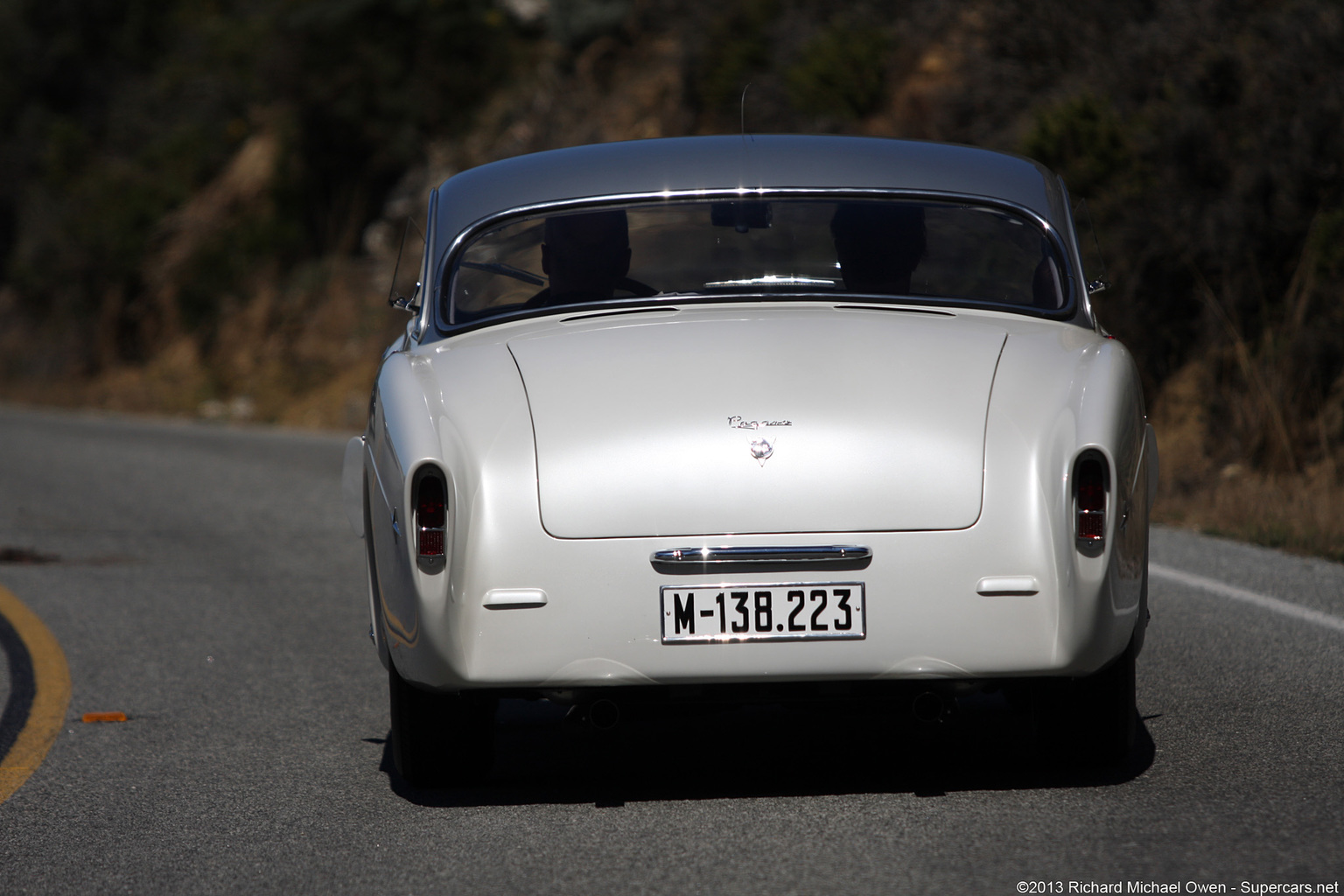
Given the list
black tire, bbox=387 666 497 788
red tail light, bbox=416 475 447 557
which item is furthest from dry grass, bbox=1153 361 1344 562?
red tail light, bbox=416 475 447 557

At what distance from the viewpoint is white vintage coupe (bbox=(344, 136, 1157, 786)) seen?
3998mm

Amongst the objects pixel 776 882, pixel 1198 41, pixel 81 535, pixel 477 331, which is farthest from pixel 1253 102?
pixel 776 882

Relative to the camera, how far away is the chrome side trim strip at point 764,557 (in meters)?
3.98

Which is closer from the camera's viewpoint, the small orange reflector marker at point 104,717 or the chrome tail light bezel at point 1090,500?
the chrome tail light bezel at point 1090,500

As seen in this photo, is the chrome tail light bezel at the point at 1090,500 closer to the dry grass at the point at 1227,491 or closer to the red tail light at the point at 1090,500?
the red tail light at the point at 1090,500

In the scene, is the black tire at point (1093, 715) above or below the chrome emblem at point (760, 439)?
below

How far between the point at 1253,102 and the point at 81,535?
9.66m

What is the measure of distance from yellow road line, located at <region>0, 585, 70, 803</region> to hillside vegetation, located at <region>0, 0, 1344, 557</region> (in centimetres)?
298

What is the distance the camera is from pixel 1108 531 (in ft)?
13.3

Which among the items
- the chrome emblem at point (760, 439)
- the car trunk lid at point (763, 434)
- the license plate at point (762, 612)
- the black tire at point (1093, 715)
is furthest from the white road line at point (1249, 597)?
the chrome emblem at point (760, 439)

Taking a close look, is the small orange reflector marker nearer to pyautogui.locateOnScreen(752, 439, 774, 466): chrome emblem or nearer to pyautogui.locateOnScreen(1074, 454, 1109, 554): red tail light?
pyautogui.locateOnScreen(752, 439, 774, 466): chrome emblem

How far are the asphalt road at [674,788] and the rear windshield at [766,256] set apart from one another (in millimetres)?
1359

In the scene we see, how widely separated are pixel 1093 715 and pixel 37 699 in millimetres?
3796

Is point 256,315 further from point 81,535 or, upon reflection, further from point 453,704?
point 453,704
